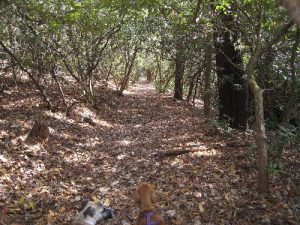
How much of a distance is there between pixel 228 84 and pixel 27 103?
6.65 m

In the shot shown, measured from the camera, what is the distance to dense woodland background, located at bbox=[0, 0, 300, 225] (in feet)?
18.6

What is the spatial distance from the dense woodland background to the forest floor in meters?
0.03

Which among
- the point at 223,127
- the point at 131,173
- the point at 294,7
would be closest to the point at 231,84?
the point at 223,127

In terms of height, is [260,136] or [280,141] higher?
[260,136]

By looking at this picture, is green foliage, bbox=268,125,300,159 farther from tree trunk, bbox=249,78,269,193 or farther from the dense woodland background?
tree trunk, bbox=249,78,269,193

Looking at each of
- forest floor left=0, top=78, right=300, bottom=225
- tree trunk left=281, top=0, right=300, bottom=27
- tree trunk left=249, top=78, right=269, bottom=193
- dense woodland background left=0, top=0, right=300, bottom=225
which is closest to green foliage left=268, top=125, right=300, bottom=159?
dense woodland background left=0, top=0, right=300, bottom=225

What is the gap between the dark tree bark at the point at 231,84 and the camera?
9.41 meters

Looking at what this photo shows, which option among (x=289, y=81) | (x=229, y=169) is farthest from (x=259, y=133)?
(x=289, y=81)

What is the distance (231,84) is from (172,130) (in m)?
2.63

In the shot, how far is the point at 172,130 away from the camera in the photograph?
11.4 metres

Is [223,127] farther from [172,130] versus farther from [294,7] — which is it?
[294,7]

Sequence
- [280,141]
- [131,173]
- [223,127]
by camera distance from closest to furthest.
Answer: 1. [280,141]
2. [131,173]
3. [223,127]

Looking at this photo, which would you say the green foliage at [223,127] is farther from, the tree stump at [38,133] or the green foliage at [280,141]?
the tree stump at [38,133]

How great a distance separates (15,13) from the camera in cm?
808
